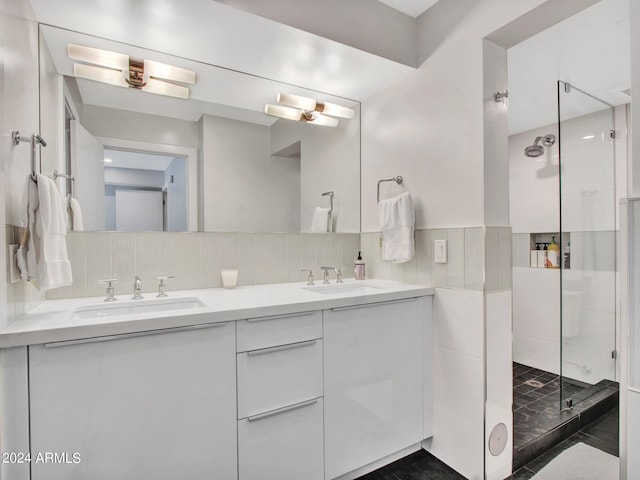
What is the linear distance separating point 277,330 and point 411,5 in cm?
174

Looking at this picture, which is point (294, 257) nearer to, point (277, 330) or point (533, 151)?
point (277, 330)

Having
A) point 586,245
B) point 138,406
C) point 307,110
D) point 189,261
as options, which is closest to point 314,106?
point 307,110

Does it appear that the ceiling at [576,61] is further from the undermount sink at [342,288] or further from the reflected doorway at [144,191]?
the reflected doorway at [144,191]

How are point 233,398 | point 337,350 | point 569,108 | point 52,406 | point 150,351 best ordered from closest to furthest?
point 52,406 < point 150,351 < point 233,398 < point 337,350 < point 569,108

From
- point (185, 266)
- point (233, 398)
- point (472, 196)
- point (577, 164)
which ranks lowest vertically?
point (233, 398)

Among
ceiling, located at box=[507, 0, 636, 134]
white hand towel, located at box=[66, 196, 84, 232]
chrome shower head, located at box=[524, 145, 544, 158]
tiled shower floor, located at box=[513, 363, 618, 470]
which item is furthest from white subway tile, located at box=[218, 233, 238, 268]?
chrome shower head, located at box=[524, 145, 544, 158]

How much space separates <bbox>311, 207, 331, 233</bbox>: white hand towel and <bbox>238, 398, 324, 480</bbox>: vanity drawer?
1.07 metres

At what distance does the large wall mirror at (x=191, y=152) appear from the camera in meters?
1.50

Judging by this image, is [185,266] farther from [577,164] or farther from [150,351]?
[577,164]

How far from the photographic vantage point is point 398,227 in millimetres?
1768

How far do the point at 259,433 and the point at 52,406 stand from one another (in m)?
0.65

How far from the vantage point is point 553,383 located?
92.8 inches

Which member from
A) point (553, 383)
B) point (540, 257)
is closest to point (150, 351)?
point (553, 383)

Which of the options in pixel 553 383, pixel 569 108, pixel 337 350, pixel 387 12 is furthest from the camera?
pixel 553 383
